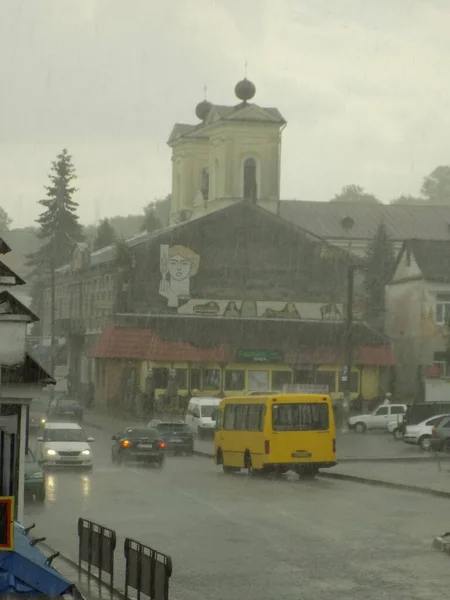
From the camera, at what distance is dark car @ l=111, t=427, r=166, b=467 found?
1861 inches

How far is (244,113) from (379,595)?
271 ft

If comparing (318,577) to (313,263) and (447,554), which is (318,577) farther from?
(313,263)

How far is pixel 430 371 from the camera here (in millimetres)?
78125

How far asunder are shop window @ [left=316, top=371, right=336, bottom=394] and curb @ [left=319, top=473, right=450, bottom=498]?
126 feet

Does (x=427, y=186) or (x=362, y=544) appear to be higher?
(x=427, y=186)

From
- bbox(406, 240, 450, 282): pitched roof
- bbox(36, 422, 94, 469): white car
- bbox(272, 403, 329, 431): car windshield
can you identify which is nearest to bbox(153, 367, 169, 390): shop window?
bbox(406, 240, 450, 282): pitched roof

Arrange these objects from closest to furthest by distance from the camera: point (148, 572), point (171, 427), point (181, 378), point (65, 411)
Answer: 1. point (148, 572)
2. point (171, 427)
3. point (65, 411)
4. point (181, 378)

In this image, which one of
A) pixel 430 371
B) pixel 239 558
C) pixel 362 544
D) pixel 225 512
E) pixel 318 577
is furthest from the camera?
pixel 430 371

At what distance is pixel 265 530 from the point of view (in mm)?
26234

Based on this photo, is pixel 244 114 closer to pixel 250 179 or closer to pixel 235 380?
pixel 250 179

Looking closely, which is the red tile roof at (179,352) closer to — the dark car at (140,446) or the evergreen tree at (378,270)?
the evergreen tree at (378,270)

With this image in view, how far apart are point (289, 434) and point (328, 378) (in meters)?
41.6

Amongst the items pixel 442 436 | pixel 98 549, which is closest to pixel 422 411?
pixel 442 436

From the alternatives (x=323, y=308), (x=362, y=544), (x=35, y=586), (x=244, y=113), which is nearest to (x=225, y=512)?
(x=362, y=544)
